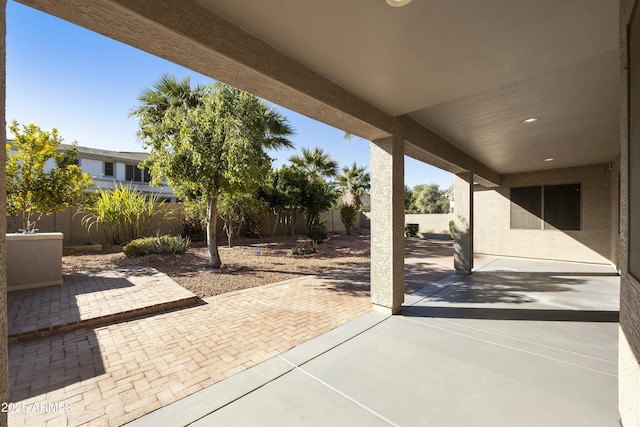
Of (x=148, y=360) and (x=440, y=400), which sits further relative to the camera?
(x=148, y=360)

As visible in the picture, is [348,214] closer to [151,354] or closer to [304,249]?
[304,249]

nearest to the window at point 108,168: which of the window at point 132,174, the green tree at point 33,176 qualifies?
the window at point 132,174

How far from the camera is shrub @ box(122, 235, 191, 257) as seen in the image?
28.2 feet

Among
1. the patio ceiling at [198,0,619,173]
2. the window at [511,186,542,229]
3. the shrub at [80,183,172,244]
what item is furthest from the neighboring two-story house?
the window at [511,186,542,229]

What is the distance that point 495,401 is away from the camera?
2293 millimetres

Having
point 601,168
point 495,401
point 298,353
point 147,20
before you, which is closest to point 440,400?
point 495,401

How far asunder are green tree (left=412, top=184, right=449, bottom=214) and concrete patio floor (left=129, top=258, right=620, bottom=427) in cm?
3443

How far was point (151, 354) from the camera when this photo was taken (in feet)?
A: 9.95

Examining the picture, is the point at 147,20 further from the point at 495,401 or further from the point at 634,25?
the point at 495,401

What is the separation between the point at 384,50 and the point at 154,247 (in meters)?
9.33

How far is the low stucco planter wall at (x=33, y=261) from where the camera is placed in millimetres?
5109

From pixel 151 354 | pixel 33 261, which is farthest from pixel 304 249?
pixel 151 354

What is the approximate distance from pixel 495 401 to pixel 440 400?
0.47m

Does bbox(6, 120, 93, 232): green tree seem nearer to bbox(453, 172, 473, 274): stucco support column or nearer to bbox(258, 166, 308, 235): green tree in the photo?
bbox(258, 166, 308, 235): green tree
